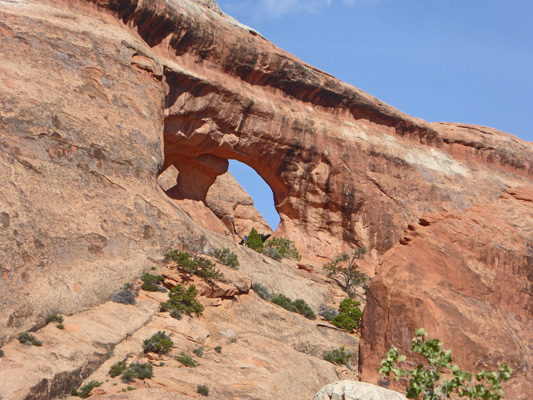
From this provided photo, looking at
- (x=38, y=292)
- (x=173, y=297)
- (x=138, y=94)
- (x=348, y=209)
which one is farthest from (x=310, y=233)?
(x=38, y=292)

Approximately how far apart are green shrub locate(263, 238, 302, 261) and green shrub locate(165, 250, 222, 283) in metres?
15.1

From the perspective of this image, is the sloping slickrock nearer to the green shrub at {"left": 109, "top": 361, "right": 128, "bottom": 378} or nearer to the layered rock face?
the layered rock face

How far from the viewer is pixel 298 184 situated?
43781 millimetres

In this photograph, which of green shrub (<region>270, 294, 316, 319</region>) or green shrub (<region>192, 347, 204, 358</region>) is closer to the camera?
green shrub (<region>192, 347, 204, 358</region>)

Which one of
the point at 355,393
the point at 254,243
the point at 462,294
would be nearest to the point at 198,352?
the point at 462,294

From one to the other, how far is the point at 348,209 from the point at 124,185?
2258 centimetres

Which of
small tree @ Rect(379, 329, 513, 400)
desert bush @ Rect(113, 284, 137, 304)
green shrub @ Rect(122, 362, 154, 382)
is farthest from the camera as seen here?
desert bush @ Rect(113, 284, 137, 304)

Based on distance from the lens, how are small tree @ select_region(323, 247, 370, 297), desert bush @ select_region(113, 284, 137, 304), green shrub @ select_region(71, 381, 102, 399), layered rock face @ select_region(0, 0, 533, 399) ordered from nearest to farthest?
layered rock face @ select_region(0, 0, 533, 399) < green shrub @ select_region(71, 381, 102, 399) < desert bush @ select_region(113, 284, 137, 304) < small tree @ select_region(323, 247, 370, 297)

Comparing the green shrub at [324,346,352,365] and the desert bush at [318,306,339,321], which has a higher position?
the desert bush at [318,306,339,321]

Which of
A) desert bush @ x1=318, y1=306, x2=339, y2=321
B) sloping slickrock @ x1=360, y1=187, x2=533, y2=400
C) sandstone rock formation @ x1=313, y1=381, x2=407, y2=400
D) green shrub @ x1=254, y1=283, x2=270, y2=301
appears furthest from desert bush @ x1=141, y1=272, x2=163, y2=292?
sandstone rock formation @ x1=313, y1=381, x2=407, y2=400

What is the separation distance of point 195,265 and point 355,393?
1450 cm

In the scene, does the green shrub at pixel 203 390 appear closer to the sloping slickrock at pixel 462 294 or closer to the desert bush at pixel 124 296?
the sloping slickrock at pixel 462 294

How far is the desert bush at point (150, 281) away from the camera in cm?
2248

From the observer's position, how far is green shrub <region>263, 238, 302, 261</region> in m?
39.8
